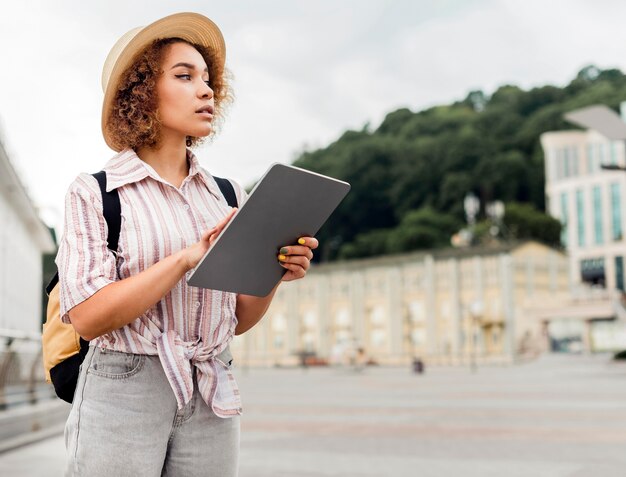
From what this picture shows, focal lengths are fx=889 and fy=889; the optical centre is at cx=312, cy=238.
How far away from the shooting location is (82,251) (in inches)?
83.5

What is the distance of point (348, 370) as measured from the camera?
48.1 meters

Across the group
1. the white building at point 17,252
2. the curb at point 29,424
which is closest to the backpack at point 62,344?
the curb at point 29,424

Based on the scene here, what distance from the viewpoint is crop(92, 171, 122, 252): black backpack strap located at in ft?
7.22

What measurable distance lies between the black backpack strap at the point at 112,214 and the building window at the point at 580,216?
94661mm

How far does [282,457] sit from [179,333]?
6713mm

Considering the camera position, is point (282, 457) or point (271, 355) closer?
point (282, 457)

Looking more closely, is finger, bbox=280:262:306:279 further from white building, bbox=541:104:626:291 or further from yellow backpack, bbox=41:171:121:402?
white building, bbox=541:104:626:291

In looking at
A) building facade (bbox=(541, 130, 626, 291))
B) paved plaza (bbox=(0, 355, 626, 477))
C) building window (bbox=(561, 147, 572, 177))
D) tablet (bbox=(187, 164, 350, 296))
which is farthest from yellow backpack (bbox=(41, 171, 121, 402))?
building window (bbox=(561, 147, 572, 177))

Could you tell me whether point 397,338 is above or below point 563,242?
below

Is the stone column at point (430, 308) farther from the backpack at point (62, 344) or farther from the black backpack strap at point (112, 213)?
the black backpack strap at point (112, 213)

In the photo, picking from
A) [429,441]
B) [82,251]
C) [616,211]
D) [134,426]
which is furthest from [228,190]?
[616,211]

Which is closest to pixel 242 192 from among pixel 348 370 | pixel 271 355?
pixel 348 370

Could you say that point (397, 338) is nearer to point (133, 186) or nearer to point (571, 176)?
point (571, 176)

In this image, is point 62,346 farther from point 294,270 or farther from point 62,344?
point 294,270
